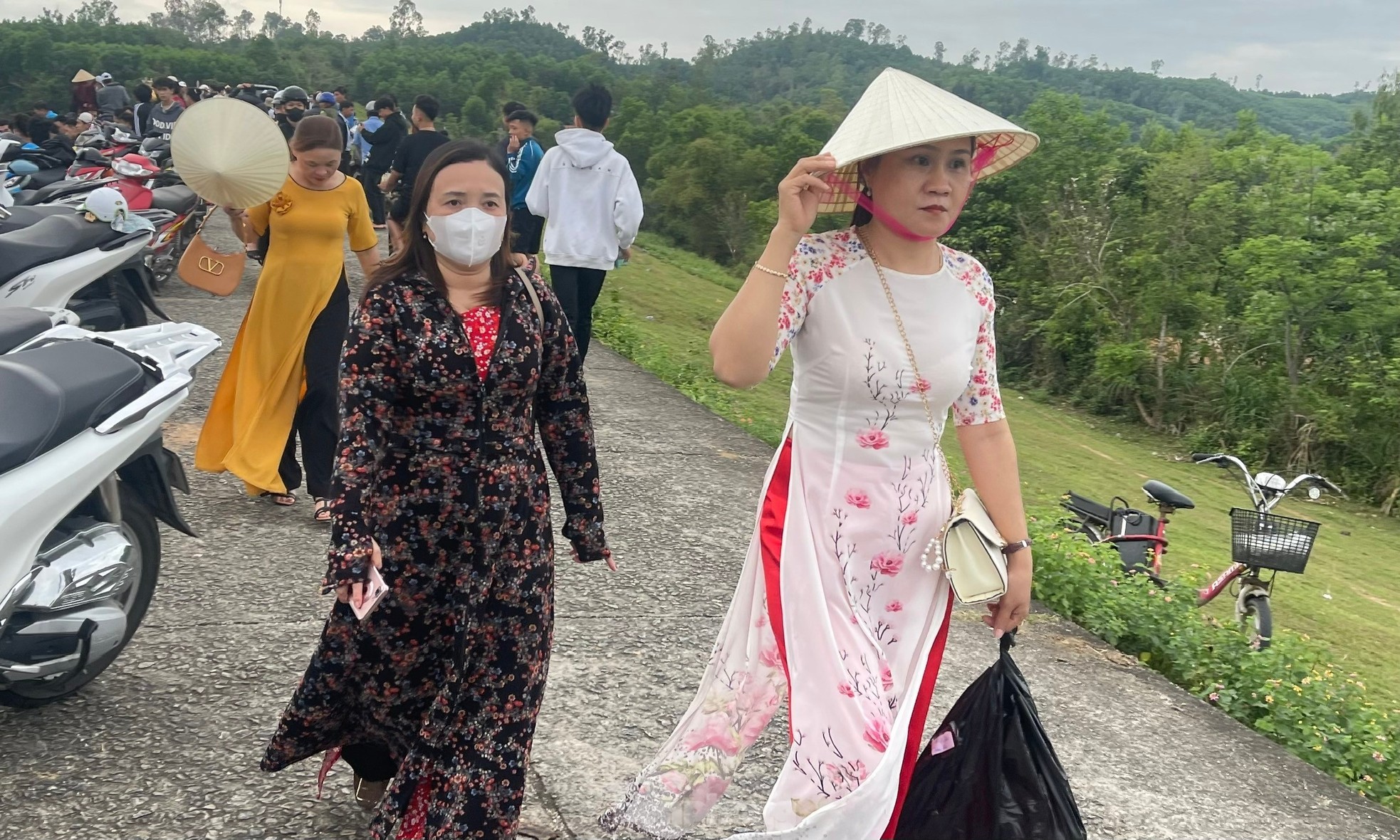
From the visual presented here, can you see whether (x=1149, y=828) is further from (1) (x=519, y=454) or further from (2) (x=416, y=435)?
(2) (x=416, y=435)

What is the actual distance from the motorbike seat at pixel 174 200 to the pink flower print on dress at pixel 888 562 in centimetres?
515

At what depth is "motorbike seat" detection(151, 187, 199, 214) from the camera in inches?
260

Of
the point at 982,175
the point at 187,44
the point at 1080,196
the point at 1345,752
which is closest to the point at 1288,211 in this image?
the point at 1080,196

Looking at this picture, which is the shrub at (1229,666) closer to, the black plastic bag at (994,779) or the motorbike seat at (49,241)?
the black plastic bag at (994,779)

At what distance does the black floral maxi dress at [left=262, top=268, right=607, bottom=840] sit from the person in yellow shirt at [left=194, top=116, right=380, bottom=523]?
2496 mm

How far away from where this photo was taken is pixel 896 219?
254cm

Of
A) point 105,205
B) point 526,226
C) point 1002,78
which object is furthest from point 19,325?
point 1002,78

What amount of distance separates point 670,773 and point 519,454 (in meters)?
0.75

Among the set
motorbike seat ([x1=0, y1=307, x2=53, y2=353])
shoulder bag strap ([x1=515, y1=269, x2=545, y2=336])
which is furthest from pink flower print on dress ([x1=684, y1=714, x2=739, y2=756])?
motorbike seat ([x1=0, y1=307, x2=53, y2=353])

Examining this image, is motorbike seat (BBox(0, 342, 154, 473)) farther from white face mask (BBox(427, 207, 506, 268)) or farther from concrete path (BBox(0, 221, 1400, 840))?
white face mask (BBox(427, 207, 506, 268))

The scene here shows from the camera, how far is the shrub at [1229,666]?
4.26 meters

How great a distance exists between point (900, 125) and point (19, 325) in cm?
240

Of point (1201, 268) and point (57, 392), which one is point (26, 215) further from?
point (1201, 268)

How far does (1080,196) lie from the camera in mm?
31531
